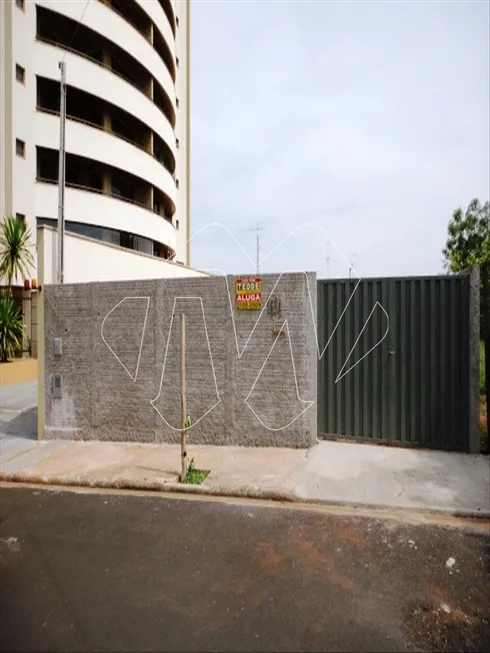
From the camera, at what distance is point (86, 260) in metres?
10.4

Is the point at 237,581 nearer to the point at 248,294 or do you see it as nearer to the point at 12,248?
the point at 248,294

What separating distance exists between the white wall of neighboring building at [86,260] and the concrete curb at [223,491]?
11.1 feet

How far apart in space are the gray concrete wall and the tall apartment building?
738cm

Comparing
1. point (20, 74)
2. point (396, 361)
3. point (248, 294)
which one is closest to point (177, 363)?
point (248, 294)

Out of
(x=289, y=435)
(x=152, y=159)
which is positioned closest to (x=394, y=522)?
(x=289, y=435)

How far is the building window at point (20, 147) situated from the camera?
16.6 meters

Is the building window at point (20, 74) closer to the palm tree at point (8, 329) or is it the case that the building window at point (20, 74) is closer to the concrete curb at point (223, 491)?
the palm tree at point (8, 329)

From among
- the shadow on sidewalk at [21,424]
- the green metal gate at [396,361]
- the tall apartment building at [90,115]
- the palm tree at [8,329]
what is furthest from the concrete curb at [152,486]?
the tall apartment building at [90,115]

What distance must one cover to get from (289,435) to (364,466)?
1.15 m

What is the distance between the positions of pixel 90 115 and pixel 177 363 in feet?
61.9

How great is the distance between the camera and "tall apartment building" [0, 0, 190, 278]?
1659 centimetres

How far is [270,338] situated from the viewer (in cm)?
594

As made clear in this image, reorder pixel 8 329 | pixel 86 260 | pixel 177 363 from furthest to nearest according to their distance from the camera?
1. pixel 8 329
2. pixel 86 260
3. pixel 177 363

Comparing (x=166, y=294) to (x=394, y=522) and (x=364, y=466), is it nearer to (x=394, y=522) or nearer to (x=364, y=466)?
(x=364, y=466)
